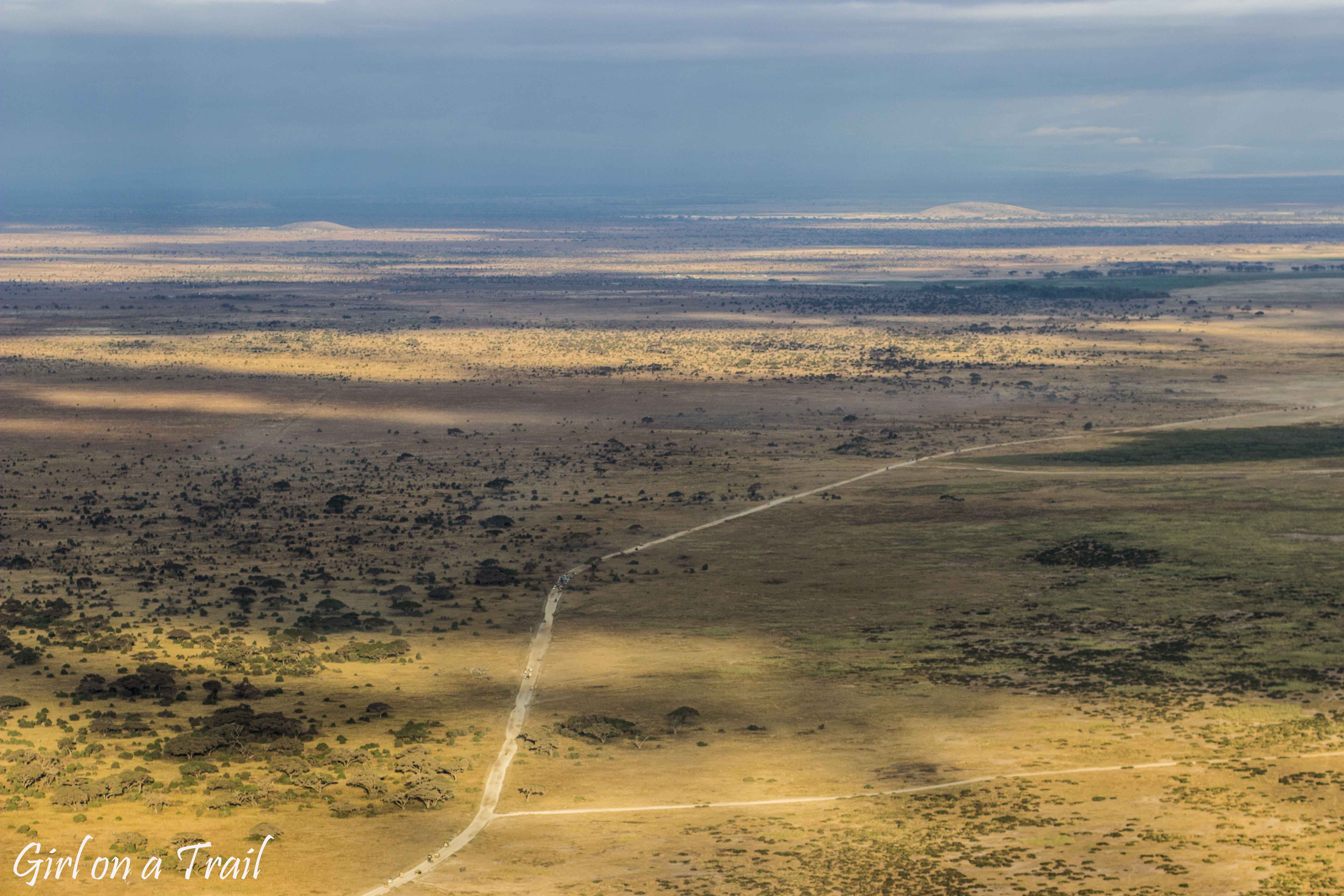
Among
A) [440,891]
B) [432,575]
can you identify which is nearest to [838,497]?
[432,575]

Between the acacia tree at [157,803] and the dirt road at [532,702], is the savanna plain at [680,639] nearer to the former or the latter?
the acacia tree at [157,803]

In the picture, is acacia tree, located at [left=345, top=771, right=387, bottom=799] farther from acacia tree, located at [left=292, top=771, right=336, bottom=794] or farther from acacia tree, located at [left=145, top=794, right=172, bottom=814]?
acacia tree, located at [left=145, top=794, right=172, bottom=814]

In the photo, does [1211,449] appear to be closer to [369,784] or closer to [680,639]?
[680,639]

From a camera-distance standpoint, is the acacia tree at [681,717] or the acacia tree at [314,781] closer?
the acacia tree at [314,781]

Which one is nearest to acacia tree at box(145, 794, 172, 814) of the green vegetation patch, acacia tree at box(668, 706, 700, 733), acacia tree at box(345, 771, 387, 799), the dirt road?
acacia tree at box(345, 771, 387, 799)

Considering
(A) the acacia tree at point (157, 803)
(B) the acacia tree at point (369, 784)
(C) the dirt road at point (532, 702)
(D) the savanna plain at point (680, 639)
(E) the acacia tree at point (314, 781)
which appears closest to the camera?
(C) the dirt road at point (532, 702)

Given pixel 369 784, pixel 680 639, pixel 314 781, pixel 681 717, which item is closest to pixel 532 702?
pixel 681 717

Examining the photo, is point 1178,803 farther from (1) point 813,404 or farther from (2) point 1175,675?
(1) point 813,404

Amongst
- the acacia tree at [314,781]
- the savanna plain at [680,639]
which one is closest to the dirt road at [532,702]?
the savanna plain at [680,639]

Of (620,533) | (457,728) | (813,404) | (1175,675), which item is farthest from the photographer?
(813,404)
